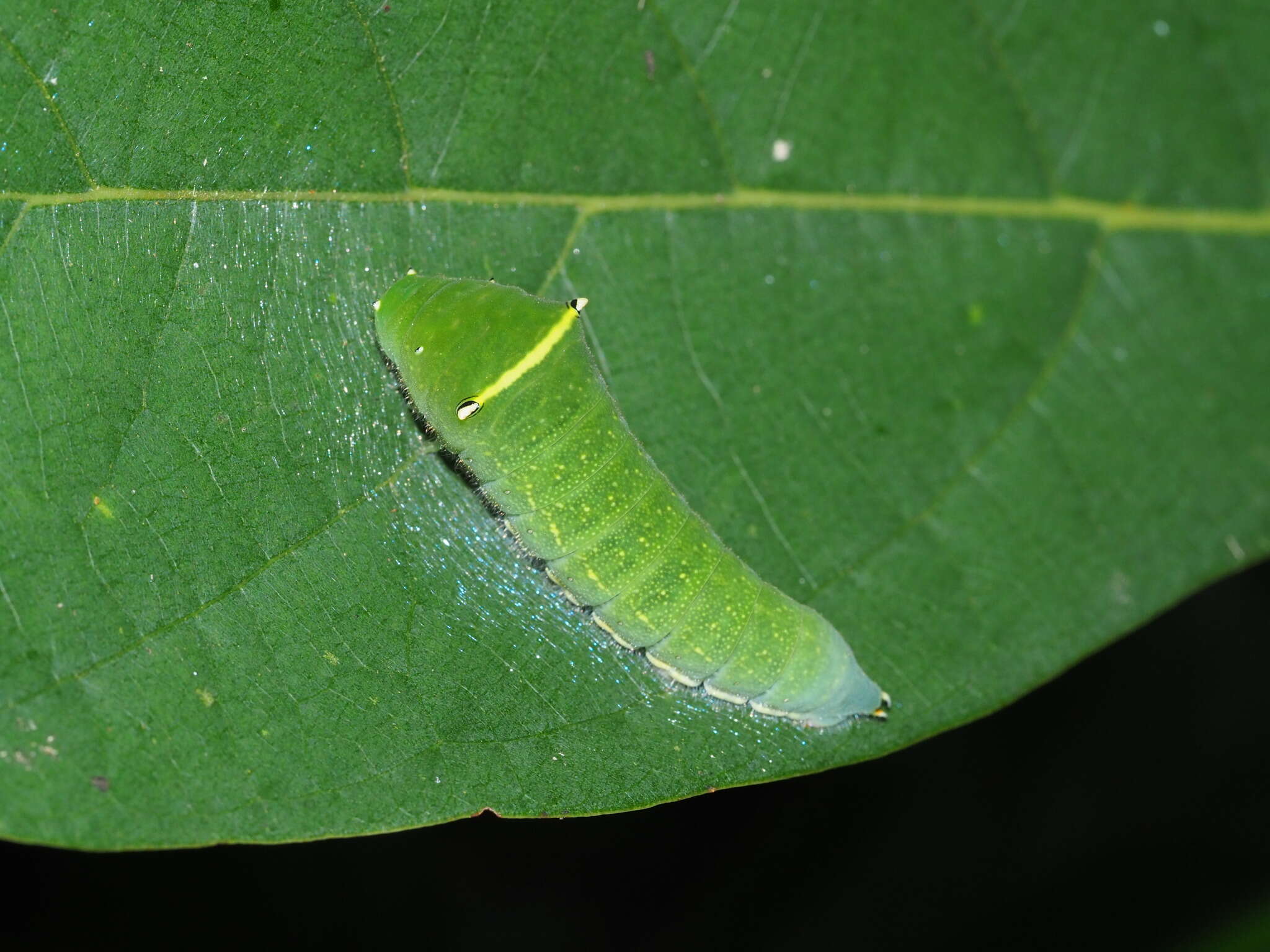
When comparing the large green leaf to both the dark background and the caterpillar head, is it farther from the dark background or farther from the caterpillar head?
the dark background

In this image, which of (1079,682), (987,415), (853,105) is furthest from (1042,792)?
(853,105)

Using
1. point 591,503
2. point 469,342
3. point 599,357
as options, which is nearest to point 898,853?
point 591,503

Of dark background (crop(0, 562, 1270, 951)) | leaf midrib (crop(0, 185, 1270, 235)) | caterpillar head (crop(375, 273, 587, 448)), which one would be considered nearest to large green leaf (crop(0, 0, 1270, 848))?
leaf midrib (crop(0, 185, 1270, 235))

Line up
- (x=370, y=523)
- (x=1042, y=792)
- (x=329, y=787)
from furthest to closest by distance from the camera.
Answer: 1. (x=1042, y=792)
2. (x=370, y=523)
3. (x=329, y=787)

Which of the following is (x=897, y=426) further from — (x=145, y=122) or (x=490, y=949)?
(x=490, y=949)

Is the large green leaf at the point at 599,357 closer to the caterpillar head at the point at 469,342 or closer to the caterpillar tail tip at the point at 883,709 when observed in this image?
the caterpillar tail tip at the point at 883,709

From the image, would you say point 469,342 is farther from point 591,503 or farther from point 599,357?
point 591,503

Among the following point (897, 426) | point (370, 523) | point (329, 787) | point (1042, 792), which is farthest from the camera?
point (1042, 792)
